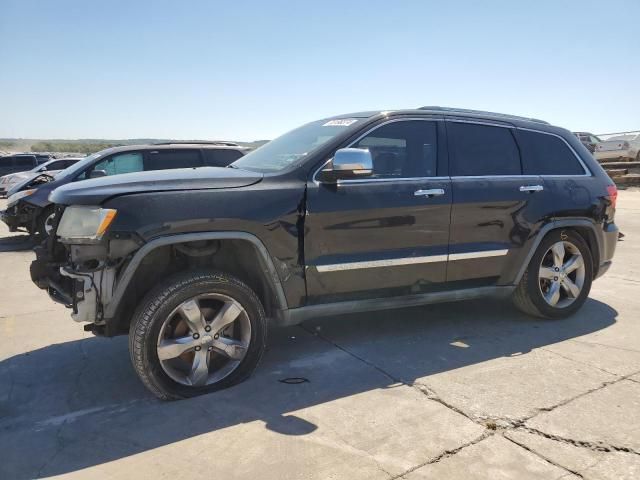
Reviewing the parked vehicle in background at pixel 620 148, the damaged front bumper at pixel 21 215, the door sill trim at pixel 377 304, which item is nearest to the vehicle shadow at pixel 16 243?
the damaged front bumper at pixel 21 215

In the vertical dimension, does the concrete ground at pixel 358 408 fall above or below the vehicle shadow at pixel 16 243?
above

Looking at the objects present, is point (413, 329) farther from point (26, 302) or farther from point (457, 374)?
point (26, 302)

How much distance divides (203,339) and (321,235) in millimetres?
1080

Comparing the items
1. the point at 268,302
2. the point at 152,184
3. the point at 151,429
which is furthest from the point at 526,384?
the point at 152,184

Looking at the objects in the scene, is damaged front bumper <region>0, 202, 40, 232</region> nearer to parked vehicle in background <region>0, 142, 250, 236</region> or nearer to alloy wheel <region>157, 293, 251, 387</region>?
parked vehicle in background <region>0, 142, 250, 236</region>

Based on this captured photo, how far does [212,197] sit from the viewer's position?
3391 millimetres

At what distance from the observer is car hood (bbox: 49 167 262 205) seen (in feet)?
10.6

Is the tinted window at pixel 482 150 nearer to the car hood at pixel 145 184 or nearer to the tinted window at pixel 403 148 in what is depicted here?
the tinted window at pixel 403 148

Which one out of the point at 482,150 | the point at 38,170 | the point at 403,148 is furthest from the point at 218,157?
the point at 38,170

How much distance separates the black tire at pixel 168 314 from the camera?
10.7ft

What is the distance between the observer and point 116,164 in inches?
356

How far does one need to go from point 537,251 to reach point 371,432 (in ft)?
8.76

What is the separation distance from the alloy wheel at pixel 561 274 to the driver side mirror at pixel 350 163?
2.20 metres

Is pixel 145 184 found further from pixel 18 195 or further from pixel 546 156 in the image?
pixel 18 195
